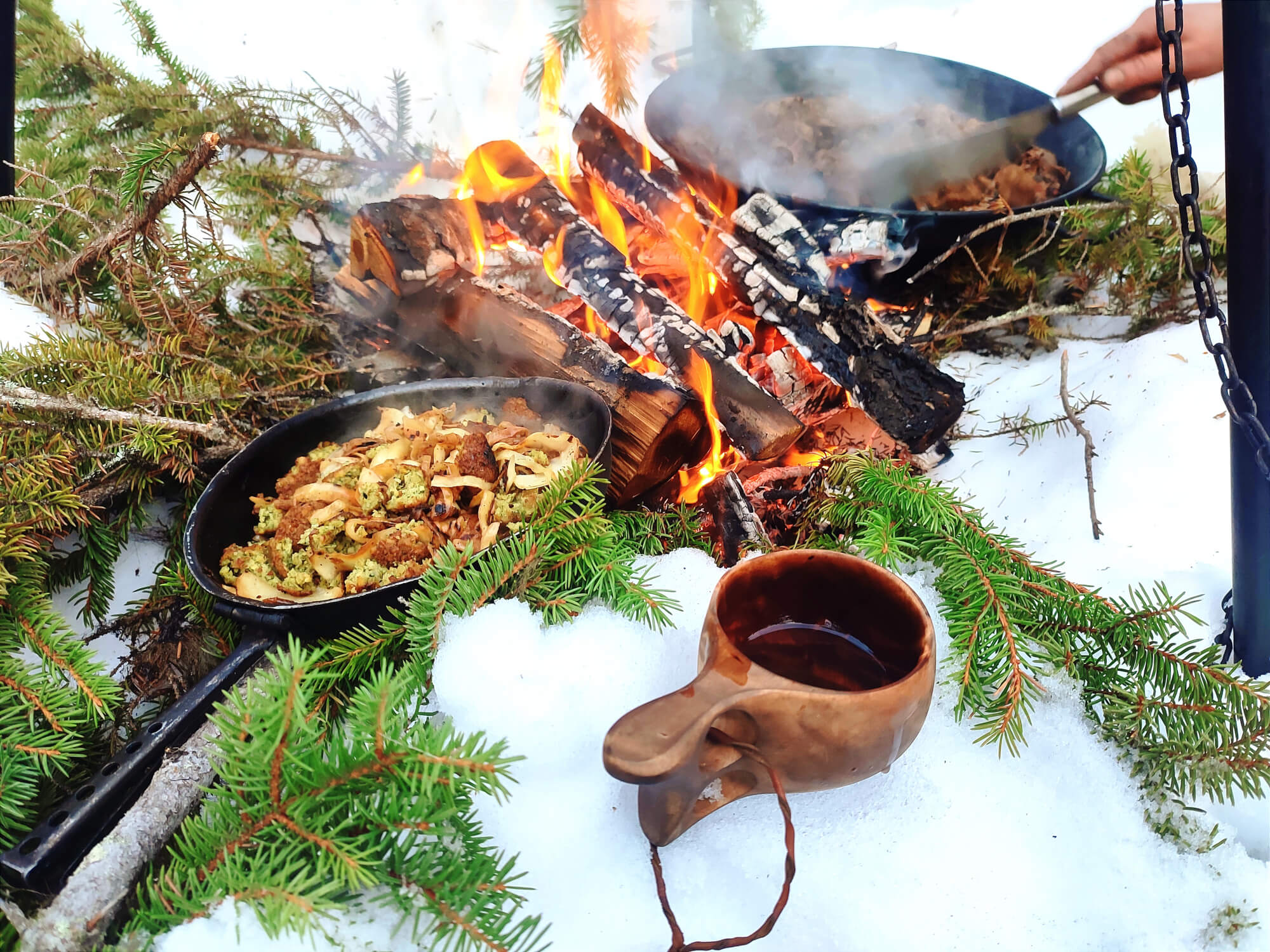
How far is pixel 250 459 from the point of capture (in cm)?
147

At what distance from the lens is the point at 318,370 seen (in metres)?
2.01

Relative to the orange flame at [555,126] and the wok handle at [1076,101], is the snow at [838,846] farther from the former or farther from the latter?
the wok handle at [1076,101]

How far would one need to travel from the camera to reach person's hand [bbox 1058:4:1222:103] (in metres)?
2.07

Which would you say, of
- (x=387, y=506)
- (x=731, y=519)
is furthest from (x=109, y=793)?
(x=731, y=519)

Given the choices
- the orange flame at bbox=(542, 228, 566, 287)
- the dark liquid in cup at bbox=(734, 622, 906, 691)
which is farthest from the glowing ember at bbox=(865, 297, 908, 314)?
the dark liquid in cup at bbox=(734, 622, 906, 691)

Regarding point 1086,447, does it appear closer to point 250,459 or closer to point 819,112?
point 819,112

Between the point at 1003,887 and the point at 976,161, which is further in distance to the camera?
the point at 976,161

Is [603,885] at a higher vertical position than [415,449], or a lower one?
lower

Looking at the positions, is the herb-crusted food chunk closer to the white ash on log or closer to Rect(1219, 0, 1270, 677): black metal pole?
the white ash on log

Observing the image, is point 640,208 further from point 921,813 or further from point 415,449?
point 921,813

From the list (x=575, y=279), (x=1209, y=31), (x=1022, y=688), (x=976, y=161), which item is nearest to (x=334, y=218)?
(x=575, y=279)

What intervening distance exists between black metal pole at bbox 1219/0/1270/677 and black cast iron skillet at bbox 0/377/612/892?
101 centimetres

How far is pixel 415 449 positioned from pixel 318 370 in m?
0.68

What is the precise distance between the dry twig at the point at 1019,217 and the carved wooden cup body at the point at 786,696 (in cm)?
140
